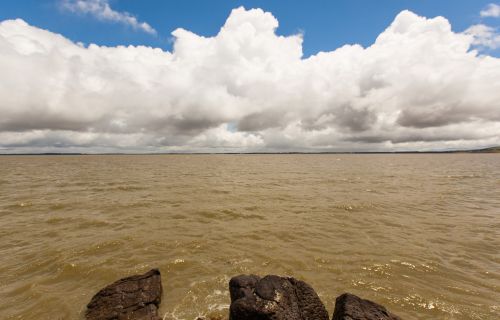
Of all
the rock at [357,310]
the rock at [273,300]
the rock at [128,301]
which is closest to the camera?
the rock at [357,310]

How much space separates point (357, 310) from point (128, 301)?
6.48 meters

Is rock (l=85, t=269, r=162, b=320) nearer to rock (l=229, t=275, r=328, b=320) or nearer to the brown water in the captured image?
the brown water

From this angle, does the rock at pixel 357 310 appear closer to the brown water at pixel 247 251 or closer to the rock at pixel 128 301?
the brown water at pixel 247 251

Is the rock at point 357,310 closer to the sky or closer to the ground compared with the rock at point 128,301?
closer to the sky

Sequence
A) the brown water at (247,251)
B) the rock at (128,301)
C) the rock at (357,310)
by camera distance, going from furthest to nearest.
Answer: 1. the brown water at (247,251)
2. the rock at (128,301)
3. the rock at (357,310)

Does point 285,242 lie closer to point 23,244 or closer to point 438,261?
point 438,261

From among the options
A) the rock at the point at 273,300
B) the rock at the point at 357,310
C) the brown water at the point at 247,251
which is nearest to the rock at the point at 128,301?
the brown water at the point at 247,251

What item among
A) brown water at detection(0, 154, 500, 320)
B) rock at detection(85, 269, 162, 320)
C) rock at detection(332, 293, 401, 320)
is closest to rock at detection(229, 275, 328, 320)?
rock at detection(332, 293, 401, 320)

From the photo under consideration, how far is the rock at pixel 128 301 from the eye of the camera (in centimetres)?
718

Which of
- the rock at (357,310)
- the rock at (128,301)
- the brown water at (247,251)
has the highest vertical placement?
the rock at (357,310)

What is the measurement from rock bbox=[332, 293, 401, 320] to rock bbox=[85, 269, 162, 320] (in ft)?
16.6

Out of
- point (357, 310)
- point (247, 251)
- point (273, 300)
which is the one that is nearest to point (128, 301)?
point (273, 300)

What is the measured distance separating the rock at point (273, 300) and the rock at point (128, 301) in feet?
8.41

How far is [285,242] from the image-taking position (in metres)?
13.5
